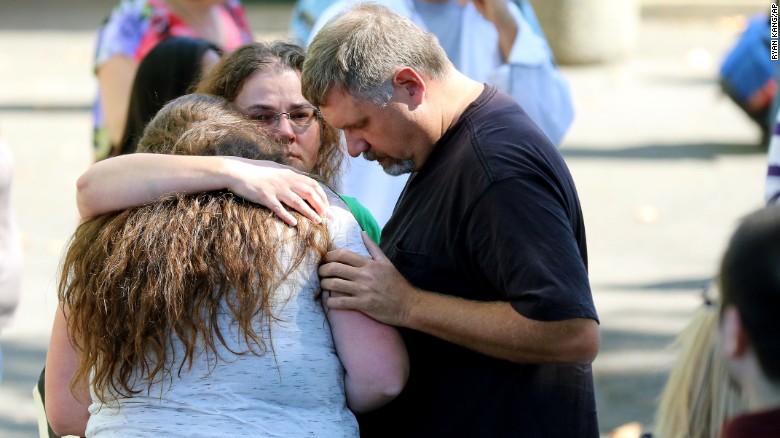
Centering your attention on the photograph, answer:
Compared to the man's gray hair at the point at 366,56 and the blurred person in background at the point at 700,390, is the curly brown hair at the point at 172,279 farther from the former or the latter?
the blurred person in background at the point at 700,390

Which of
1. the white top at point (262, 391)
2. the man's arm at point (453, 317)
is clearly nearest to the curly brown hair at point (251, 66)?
the man's arm at point (453, 317)

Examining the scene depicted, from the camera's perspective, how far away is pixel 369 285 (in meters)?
2.28

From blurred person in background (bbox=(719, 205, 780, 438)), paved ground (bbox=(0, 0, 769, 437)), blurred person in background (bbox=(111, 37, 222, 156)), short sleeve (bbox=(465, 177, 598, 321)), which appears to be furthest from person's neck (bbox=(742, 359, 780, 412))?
blurred person in background (bbox=(111, 37, 222, 156))

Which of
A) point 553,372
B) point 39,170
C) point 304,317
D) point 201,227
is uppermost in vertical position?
point 201,227

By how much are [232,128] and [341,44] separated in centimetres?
32

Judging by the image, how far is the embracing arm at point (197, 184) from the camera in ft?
7.30

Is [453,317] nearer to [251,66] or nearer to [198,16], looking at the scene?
[251,66]

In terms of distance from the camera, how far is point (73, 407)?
2.40 metres

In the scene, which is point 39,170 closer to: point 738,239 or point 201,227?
point 201,227

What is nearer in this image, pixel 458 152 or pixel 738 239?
pixel 738 239

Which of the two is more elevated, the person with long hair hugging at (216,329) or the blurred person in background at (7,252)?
the person with long hair hugging at (216,329)

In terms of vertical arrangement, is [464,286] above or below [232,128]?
below

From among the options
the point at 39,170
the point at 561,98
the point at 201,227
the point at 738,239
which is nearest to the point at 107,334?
the point at 201,227

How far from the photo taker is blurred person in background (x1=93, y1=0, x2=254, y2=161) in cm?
432
